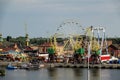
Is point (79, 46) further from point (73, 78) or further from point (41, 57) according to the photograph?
point (73, 78)

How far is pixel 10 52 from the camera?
76.2 m

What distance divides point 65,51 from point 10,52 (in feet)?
30.5

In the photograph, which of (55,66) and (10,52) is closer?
(55,66)

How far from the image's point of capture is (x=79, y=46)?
66.9 metres

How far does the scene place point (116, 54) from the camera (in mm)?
76688

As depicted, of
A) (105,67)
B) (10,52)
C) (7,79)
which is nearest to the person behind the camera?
(7,79)

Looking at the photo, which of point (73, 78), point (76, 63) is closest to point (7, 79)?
point (73, 78)

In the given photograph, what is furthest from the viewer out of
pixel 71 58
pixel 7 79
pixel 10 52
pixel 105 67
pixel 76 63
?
pixel 10 52

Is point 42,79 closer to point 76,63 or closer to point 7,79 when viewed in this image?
point 7,79

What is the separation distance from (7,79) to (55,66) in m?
22.5

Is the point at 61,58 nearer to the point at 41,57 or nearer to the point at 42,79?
the point at 41,57

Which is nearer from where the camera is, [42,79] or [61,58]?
[42,79]

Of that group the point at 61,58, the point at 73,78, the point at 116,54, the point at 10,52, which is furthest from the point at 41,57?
the point at 73,78

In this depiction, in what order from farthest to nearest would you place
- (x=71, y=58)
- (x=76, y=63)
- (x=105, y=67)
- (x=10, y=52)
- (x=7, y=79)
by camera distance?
→ (x=10, y=52), (x=71, y=58), (x=76, y=63), (x=105, y=67), (x=7, y=79)
